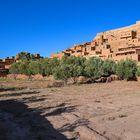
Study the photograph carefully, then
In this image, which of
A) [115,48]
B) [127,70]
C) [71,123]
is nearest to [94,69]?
[127,70]

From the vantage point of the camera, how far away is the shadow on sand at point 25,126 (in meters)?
10.9

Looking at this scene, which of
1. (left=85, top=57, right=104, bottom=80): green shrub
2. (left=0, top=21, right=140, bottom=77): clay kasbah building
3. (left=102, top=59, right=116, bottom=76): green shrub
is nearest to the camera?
(left=85, top=57, right=104, bottom=80): green shrub

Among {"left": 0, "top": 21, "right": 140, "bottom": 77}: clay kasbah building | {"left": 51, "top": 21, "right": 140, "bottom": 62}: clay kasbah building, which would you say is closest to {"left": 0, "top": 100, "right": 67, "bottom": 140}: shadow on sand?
{"left": 0, "top": 21, "right": 140, "bottom": 77}: clay kasbah building

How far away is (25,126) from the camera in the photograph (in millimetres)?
12797

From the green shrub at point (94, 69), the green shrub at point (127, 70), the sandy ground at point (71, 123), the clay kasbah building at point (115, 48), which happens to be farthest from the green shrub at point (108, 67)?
the sandy ground at point (71, 123)

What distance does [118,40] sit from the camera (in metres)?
69.5

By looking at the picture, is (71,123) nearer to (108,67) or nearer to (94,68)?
(94,68)

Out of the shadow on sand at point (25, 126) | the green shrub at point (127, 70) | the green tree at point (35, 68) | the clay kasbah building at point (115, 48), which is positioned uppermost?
the clay kasbah building at point (115, 48)

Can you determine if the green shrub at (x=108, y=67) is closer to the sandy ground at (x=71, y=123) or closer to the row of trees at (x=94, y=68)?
the row of trees at (x=94, y=68)

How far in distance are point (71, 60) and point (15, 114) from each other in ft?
100

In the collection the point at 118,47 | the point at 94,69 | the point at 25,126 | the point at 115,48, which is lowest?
the point at 25,126

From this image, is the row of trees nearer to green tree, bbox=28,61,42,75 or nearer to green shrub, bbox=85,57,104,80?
green shrub, bbox=85,57,104,80

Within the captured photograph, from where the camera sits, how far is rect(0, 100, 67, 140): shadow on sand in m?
10.9

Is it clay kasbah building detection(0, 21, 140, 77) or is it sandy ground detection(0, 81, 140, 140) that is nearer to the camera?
sandy ground detection(0, 81, 140, 140)
